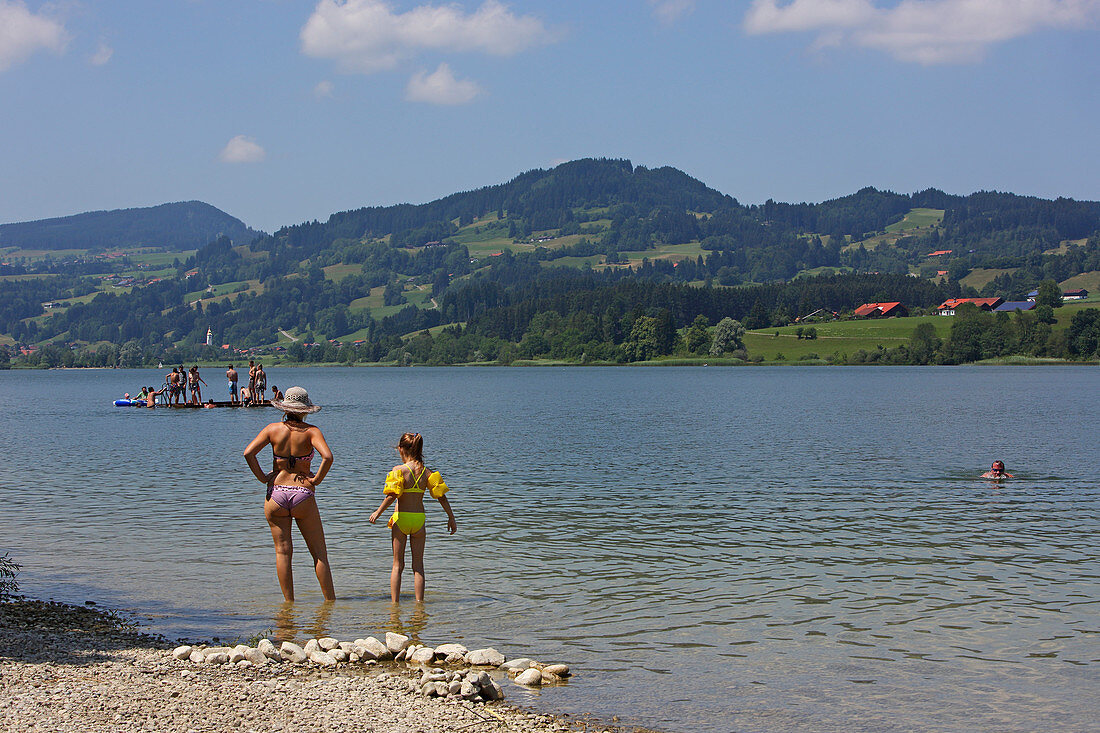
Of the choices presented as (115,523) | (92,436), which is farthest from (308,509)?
(92,436)

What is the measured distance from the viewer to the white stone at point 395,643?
1215 centimetres

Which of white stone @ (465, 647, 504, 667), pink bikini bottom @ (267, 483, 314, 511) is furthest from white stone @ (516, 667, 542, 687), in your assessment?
pink bikini bottom @ (267, 483, 314, 511)

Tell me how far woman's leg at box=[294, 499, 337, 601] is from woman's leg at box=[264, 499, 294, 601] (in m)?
0.22

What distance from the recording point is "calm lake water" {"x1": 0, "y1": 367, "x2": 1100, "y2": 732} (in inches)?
451

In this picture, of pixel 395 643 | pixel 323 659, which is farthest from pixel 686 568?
pixel 323 659

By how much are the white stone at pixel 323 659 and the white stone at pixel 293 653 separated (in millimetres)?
110

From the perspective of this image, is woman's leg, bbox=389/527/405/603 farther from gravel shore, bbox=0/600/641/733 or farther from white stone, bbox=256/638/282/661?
gravel shore, bbox=0/600/641/733

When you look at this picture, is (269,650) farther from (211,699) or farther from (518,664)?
(518,664)

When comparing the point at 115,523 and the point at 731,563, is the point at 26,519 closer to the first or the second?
the point at 115,523

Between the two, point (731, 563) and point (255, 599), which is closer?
point (255, 599)

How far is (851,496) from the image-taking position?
2728cm

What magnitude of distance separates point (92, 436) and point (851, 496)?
41.0 metres

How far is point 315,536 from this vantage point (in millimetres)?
14570

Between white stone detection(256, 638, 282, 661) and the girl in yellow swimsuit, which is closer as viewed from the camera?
white stone detection(256, 638, 282, 661)
